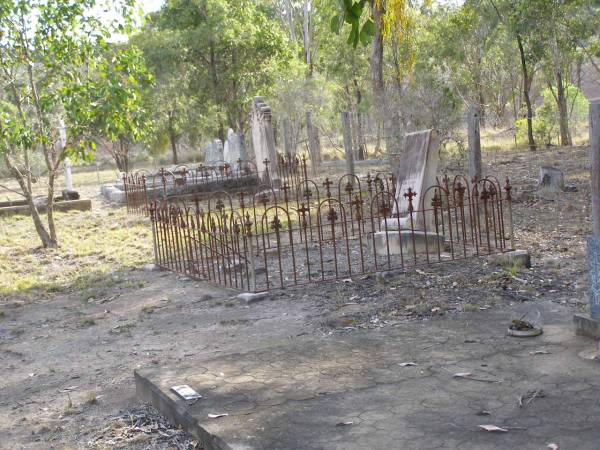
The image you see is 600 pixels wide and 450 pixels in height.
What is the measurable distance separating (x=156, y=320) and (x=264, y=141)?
37.5 feet

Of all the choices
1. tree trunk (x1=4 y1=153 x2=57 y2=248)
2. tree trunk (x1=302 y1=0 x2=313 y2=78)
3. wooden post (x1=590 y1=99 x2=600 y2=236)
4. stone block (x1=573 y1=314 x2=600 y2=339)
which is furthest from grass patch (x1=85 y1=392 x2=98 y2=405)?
tree trunk (x1=302 y1=0 x2=313 y2=78)

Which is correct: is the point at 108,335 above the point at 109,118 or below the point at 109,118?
below

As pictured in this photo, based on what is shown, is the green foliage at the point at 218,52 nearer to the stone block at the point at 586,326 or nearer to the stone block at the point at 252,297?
the stone block at the point at 252,297

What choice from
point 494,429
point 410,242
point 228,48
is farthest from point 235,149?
point 494,429

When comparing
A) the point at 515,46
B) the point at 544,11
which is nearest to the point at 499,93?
the point at 515,46

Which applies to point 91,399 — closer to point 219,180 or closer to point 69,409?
point 69,409

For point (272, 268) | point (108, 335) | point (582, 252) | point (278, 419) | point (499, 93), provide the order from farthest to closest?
point (499, 93)
point (272, 268)
point (582, 252)
point (108, 335)
point (278, 419)

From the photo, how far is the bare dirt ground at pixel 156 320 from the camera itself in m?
5.34

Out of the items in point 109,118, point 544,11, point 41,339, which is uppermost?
point 544,11

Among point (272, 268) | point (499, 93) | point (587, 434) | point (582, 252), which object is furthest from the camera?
point (499, 93)

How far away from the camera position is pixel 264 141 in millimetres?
18984

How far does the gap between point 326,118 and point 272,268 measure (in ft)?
79.2

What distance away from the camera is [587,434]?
394 cm

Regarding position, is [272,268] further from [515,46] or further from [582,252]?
[515,46]
